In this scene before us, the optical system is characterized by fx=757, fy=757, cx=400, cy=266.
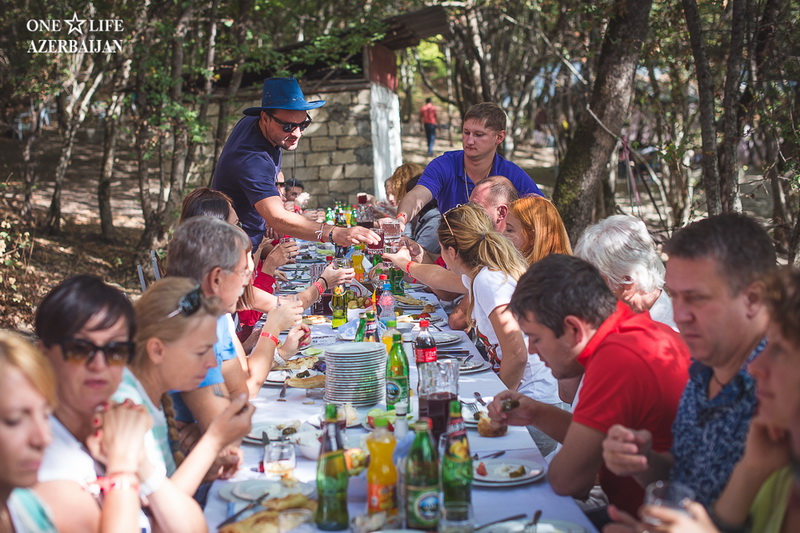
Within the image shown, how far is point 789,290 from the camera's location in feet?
5.09

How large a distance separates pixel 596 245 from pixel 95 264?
1005 cm

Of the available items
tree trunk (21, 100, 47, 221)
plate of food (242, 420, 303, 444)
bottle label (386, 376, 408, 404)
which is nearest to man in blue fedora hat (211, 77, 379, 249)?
bottle label (386, 376, 408, 404)

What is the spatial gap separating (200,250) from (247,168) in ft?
7.34

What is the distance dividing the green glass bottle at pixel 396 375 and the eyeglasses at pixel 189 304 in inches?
35.9

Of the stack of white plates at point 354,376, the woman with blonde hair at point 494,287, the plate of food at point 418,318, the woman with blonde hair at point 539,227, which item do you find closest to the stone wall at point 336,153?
the plate of food at point 418,318

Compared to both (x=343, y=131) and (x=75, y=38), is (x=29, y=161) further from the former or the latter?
(x=343, y=131)

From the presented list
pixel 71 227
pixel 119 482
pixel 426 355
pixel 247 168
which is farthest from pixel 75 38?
pixel 119 482

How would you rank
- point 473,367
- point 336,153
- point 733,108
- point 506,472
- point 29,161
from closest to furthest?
point 506,472
point 473,367
point 733,108
point 29,161
point 336,153

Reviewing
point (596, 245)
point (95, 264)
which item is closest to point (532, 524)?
point (596, 245)

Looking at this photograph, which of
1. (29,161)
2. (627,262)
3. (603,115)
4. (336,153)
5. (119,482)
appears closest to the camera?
(119,482)

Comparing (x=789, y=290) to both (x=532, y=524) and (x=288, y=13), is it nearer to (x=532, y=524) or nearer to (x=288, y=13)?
(x=532, y=524)

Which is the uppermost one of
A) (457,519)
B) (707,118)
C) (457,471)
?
(707,118)

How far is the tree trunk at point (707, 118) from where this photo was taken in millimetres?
5328

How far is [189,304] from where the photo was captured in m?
2.21
